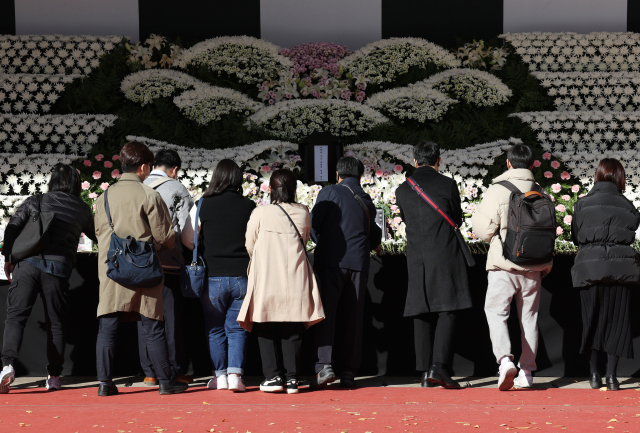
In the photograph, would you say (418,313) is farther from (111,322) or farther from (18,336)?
(18,336)

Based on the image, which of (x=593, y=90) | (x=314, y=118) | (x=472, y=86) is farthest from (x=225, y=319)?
(x=593, y=90)

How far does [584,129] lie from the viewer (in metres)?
9.41

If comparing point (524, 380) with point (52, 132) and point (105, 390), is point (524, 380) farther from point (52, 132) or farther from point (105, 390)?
point (52, 132)

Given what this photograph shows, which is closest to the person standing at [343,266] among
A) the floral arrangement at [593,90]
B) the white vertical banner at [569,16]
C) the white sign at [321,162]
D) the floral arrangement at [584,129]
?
the white sign at [321,162]

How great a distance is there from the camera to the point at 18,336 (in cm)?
448

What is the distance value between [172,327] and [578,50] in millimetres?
8901

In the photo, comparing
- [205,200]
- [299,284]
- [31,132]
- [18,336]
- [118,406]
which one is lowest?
[118,406]

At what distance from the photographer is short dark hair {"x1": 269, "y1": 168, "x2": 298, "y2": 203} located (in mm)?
4422

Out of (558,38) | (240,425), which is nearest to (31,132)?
(240,425)

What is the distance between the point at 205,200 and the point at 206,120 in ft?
16.6

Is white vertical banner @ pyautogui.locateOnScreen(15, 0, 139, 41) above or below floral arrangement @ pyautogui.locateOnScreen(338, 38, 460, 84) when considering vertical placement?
above

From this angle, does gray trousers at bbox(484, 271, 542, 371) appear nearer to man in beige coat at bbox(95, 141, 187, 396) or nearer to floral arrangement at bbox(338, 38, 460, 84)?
man in beige coat at bbox(95, 141, 187, 396)

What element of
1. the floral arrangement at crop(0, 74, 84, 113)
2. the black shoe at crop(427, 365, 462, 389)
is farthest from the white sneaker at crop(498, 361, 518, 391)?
the floral arrangement at crop(0, 74, 84, 113)

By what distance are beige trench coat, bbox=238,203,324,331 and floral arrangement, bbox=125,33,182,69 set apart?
274 inches
